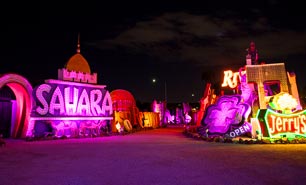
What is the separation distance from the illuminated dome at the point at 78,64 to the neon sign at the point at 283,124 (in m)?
15.9

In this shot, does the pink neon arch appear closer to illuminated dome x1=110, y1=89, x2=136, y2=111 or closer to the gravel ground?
the gravel ground

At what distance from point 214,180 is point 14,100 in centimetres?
2091

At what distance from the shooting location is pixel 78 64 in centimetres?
2538

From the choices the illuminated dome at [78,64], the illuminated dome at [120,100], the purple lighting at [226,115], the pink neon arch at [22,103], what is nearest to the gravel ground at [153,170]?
the purple lighting at [226,115]

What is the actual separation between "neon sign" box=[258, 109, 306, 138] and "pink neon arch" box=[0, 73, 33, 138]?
16.6m

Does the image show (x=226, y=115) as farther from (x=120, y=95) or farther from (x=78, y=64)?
(x=120, y=95)

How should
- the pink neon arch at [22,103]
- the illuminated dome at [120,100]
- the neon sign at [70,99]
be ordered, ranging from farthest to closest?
the illuminated dome at [120,100], the neon sign at [70,99], the pink neon arch at [22,103]

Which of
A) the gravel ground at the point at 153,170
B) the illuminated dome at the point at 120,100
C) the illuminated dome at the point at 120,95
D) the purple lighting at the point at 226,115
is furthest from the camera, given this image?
the illuminated dome at the point at 120,100

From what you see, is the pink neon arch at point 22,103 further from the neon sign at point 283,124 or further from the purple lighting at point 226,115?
the neon sign at point 283,124

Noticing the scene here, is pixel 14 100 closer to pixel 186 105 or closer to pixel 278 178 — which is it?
pixel 278 178

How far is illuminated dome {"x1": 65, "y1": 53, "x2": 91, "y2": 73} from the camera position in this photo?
81.2ft

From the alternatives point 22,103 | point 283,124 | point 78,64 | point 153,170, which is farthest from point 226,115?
point 22,103

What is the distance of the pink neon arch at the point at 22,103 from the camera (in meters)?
20.6

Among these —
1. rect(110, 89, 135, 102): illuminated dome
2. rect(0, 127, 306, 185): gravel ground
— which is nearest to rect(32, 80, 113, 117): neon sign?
rect(110, 89, 135, 102): illuminated dome
